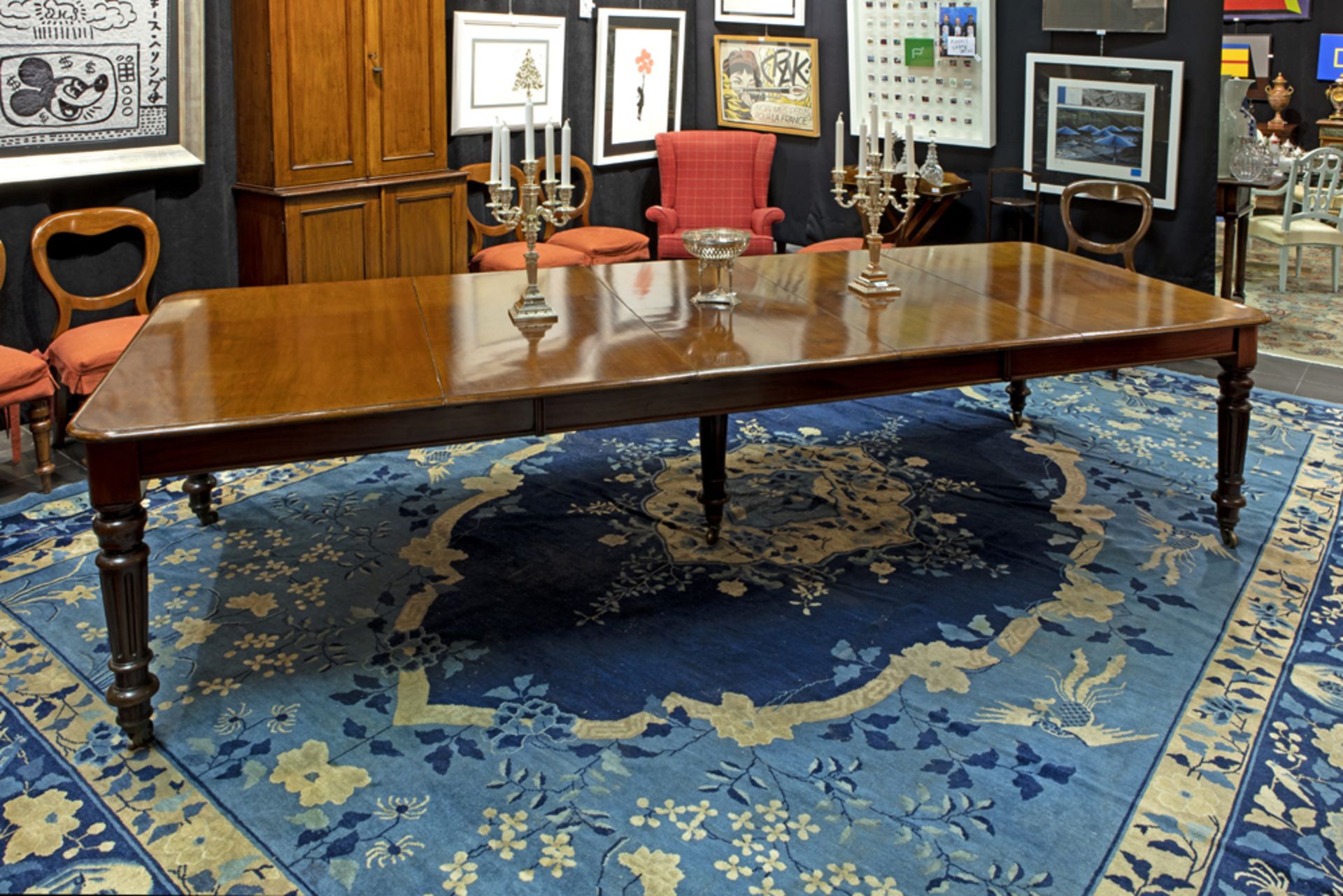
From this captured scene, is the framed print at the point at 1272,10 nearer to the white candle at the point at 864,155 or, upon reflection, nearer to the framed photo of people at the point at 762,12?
the framed photo of people at the point at 762,12

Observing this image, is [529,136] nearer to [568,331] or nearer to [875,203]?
[568,331]

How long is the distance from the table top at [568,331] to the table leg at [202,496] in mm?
683

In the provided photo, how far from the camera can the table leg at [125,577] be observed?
2.99 m

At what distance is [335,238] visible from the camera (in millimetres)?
6312

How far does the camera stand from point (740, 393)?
358 cm

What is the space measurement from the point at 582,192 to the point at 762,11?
184 cm

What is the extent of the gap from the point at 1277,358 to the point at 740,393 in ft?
15.2

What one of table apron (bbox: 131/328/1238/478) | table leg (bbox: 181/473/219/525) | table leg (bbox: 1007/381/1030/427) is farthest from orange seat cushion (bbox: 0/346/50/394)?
table leg (bbox: 1007/381/1030/427)

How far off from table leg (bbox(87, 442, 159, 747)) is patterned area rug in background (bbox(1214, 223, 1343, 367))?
6259 millimetres

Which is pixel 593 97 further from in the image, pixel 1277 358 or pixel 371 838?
pixel 371 838

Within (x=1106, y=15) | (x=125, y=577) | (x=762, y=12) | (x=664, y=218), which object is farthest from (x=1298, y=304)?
(x=125, y=577)

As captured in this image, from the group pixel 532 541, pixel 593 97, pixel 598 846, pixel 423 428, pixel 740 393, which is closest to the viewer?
pixel 598 846

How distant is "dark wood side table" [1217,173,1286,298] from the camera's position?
7043 millimetres

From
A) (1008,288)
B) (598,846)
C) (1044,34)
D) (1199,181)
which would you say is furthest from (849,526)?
(1044,34)
